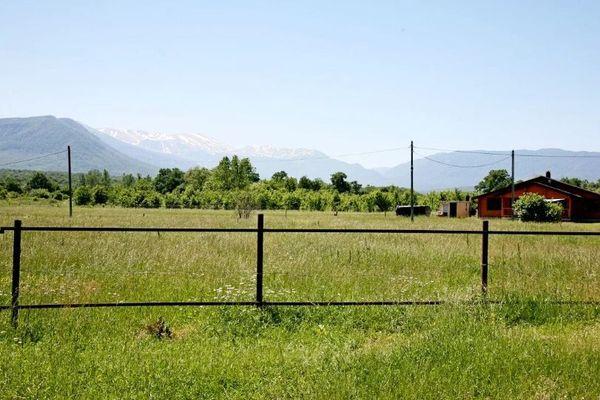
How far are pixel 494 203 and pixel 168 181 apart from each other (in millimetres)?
105103

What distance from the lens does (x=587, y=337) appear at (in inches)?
313

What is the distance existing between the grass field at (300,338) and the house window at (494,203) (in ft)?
186

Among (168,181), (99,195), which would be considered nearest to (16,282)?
(99,195)

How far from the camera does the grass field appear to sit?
607cm

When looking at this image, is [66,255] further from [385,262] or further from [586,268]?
[586,268]

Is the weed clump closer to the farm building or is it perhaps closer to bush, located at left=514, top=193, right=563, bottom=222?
bush, located at left=514, top=193, right=563, bottom=222

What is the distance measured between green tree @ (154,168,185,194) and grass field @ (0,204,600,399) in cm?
13815

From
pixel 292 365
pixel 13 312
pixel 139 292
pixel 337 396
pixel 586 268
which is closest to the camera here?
pixel 337 396

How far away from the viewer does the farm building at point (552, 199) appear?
6184 cm

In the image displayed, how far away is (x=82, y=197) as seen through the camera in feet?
378

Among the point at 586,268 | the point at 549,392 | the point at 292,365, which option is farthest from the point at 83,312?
the point at 586,268

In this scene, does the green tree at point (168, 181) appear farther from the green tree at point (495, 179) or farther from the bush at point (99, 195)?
the green tree at point (495, 179)

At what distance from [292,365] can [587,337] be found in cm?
452

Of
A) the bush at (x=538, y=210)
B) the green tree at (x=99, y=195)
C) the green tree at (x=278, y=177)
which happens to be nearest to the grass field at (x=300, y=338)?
the bush at (x=538, y=210)
